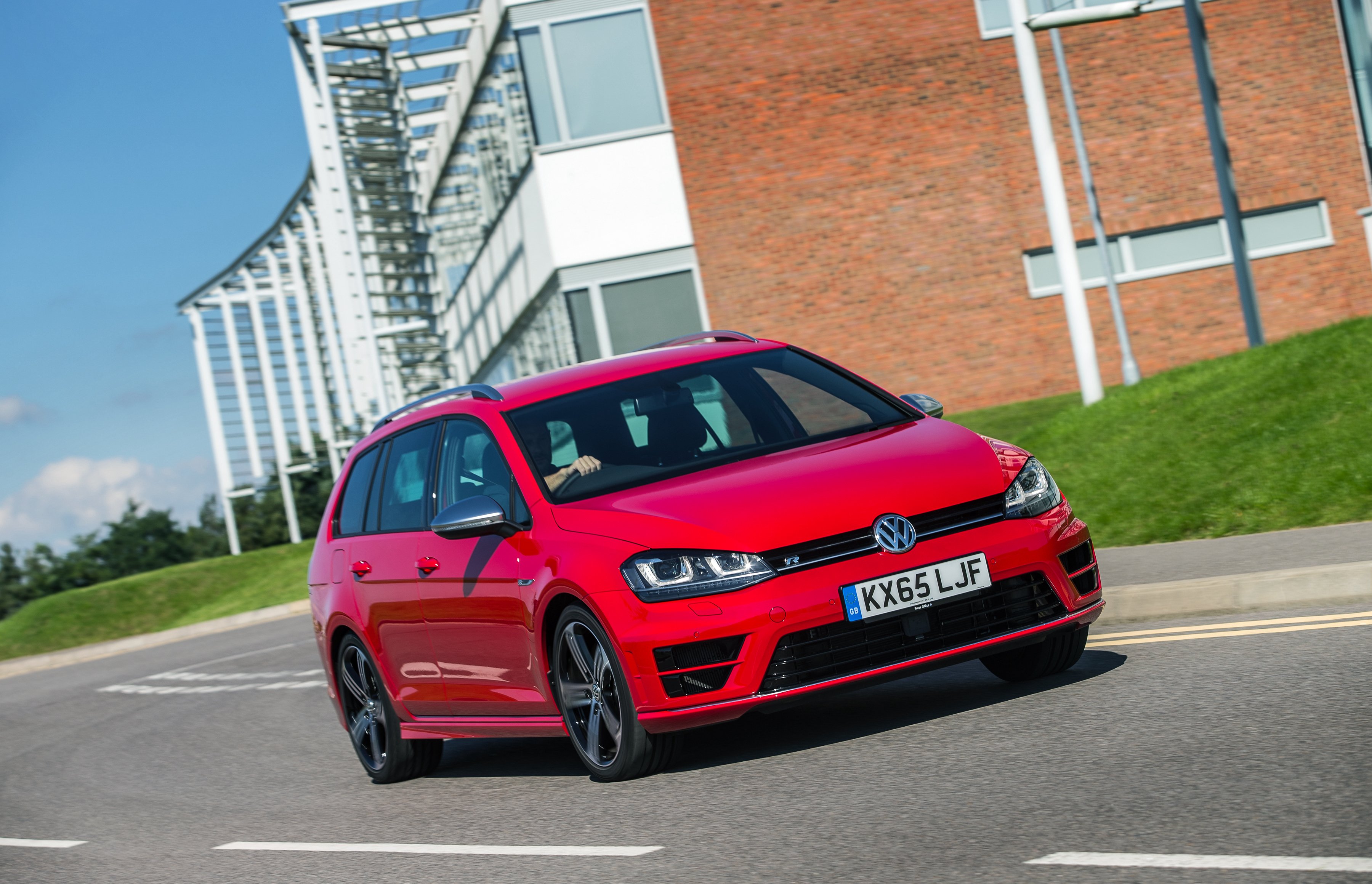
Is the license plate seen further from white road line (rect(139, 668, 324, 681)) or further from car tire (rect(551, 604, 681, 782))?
white road line (rect(139, 668, 324, 681))

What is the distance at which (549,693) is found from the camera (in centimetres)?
665

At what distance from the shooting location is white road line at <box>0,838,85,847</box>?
307 inches

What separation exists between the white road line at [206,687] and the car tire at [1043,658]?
25.3 ft

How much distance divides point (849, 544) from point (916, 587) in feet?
1.02

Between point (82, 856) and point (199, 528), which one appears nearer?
point (82, 856)

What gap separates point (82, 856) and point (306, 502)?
159 ft

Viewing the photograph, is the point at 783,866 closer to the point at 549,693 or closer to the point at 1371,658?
the point at 549,693

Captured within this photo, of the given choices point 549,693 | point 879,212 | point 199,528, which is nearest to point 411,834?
point 549,693

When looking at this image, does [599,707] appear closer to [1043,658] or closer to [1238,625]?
[1043,658]

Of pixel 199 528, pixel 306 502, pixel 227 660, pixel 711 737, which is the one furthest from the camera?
pixel 199 528

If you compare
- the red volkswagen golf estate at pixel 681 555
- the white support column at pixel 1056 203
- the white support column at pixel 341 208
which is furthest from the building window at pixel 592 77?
the red volkswagen golf estate at pixel 681 555

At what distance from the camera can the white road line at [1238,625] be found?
7.31 metres

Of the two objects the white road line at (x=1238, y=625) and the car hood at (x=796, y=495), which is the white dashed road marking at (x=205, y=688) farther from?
the car hood at (x=796, y=495)

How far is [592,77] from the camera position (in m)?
25.9
